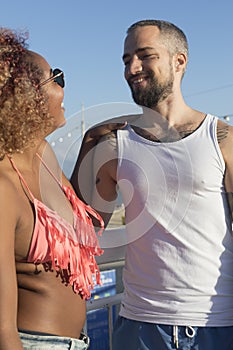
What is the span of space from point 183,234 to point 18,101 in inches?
36.1

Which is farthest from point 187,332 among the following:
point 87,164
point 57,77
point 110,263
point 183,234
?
point 57,77

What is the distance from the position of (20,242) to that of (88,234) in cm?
46

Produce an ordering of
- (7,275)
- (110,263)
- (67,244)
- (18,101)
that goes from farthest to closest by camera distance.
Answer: (110,263)
(67,244)
(18,101)
(7,275)

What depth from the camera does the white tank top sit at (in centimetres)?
227

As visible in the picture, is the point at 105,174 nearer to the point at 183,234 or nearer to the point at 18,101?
the point at 183,234

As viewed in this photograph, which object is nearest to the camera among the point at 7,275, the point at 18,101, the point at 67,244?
the point at 7,275

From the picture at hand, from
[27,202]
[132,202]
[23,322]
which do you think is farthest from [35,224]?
[132,202]

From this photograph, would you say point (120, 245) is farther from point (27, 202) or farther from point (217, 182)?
point (27, 202)

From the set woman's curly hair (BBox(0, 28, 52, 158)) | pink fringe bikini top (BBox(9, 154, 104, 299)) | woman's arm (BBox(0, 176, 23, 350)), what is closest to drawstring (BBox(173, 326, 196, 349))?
pink fringe bikini top (BBox(9, 154, 104, 299))

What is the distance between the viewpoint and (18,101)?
5.80 ft

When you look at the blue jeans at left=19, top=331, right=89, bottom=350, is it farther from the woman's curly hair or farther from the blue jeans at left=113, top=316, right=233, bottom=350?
the woman's curly hair

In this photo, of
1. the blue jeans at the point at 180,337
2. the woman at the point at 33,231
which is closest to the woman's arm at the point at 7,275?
the woman at the point at 33,231

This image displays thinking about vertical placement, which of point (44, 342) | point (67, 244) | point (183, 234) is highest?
point (67, 244)

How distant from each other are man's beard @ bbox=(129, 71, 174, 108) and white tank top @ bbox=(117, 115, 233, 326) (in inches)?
9.4
